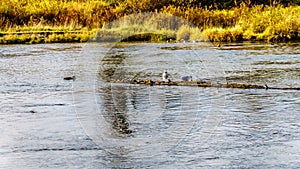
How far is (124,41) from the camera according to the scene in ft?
108

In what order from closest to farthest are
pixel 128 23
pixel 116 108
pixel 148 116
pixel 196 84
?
pixel 148 116 < pixel 116 108 < pixel 196 84 < pixel 128 23

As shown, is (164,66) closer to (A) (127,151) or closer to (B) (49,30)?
(A) (127,151)

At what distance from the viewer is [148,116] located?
40.3ft

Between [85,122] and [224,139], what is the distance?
272 centimetres

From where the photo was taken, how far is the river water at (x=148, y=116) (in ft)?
30.5

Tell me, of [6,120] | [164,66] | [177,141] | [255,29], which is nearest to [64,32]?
[255,29]

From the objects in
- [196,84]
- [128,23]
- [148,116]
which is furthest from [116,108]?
[128,23]

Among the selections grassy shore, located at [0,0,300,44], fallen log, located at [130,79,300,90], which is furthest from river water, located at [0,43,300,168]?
grassy shore, located at [0,0,300,44]

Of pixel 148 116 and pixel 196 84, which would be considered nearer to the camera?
pixel 148 116

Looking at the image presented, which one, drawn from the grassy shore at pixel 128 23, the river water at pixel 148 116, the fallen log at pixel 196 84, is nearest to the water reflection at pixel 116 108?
the river water at pixel 148 116

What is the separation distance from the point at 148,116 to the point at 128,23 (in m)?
22.9

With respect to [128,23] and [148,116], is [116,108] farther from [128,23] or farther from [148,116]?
[128,23]

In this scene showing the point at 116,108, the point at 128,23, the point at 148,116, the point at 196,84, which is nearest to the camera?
the point at 148,116

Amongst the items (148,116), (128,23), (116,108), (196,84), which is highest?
(148,116)
